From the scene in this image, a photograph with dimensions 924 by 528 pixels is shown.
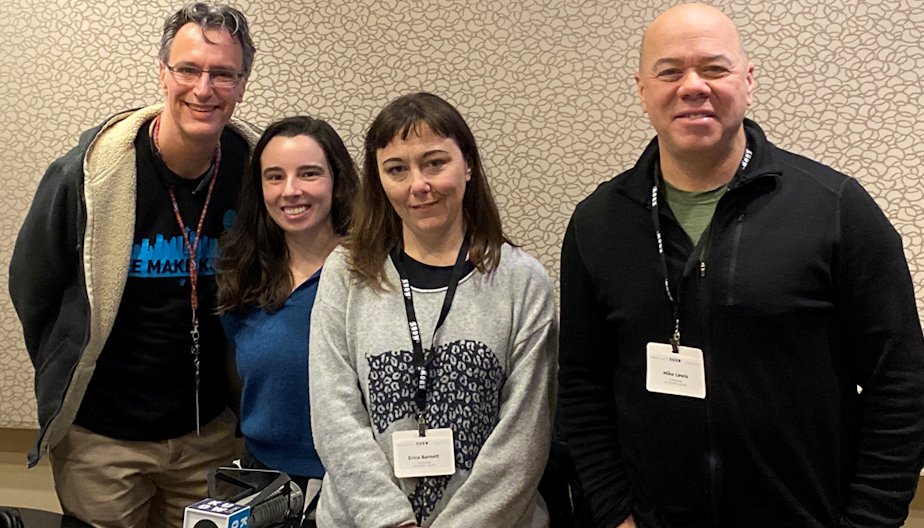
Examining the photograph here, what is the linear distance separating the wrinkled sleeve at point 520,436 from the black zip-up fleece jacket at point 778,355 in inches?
8.1

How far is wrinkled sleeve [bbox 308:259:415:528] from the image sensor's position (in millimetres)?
1383

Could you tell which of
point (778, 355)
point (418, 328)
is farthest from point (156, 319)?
point (778, 355)

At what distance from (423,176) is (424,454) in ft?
2.04

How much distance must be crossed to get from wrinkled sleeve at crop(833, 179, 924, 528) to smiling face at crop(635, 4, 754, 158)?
0.26 m

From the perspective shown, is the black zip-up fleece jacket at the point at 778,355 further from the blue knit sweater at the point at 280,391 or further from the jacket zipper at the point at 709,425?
the blue knit sweater at the point at 280,391

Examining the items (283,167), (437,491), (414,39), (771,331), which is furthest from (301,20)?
(771,331)

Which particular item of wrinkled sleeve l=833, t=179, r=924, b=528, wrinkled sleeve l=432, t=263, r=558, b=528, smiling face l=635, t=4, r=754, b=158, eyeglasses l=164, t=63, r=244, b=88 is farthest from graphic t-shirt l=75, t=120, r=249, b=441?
wrinkled sleeve l=833, t=179, r=924, b=528

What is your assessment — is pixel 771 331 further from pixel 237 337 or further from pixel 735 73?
pixel 237 337

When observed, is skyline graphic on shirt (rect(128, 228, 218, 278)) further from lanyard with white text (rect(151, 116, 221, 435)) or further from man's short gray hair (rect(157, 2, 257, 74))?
man's short gray hair (rect(157, 2, 257, 74))

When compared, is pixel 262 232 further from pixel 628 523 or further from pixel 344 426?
pixel 628 523

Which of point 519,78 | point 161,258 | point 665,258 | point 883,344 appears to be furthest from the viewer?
point 519,78

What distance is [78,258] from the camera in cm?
191

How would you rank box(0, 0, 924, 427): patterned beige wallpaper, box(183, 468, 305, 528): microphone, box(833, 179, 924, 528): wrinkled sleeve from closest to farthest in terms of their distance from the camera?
box(833, 179, 924, 528): wrinkled sleeve
box(183, 468, 305, 528): microphone
box(0, 0, 924, 427): patterned beige wallpaper

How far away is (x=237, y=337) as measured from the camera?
6.12ft
